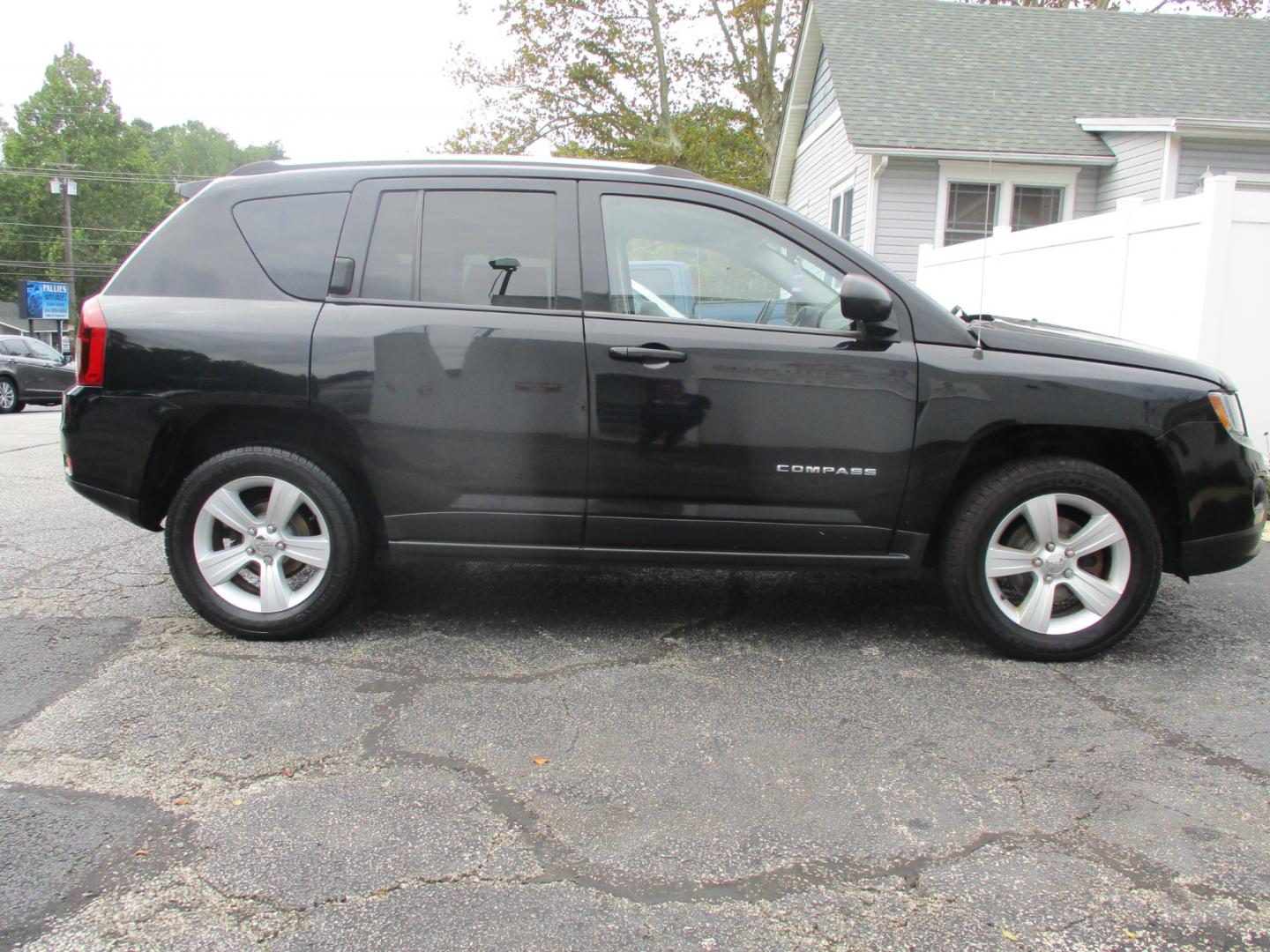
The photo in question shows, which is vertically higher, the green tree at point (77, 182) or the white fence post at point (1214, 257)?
the green tree at point (77, 182)

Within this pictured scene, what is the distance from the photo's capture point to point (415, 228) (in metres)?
3.82

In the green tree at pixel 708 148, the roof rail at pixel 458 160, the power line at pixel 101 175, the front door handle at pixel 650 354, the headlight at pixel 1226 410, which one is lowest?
the headlight at pixel 1226 410

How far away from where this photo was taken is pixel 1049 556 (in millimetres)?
3744

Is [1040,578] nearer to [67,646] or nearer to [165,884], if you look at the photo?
[165,884]

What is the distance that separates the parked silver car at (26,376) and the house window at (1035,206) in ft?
55.3

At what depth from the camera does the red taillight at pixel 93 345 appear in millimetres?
3746

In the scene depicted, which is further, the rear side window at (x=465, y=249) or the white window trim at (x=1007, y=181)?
the white window trim at (x=1007, y=181)

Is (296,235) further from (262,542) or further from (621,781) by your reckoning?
(621,781)

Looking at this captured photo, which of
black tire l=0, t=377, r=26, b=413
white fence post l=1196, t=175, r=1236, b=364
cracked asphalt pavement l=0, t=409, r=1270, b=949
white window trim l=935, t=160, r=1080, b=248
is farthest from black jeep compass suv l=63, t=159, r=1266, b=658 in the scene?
black tire l=0, t=377, r=26, b=413

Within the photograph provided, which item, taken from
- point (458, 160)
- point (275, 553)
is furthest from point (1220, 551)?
point (275, 553)

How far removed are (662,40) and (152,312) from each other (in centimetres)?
2980

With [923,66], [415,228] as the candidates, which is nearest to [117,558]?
[415,228]

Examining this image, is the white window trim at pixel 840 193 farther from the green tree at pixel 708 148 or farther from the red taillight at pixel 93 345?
the red taillight at pixel 93 345

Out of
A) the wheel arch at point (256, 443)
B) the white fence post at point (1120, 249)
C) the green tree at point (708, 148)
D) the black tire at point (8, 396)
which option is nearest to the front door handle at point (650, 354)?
the wheel arch at point (256, 443)
